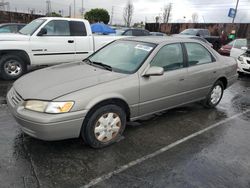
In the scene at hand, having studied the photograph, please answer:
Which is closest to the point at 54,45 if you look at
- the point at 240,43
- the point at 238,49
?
the point at 238,49

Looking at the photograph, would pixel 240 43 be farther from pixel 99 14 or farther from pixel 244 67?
pixel 99 14

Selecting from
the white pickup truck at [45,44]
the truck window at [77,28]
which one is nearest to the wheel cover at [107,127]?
the white pickup truck at [45,44]

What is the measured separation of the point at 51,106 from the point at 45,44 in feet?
16.8

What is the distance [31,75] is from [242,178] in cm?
343

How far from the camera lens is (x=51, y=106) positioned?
10.6 ft

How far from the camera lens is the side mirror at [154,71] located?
3.95 metres

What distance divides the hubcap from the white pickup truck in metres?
4.63

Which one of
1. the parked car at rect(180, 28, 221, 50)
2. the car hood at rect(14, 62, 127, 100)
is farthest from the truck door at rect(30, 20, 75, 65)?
the parked car at rect(180, 28, 221, 50)

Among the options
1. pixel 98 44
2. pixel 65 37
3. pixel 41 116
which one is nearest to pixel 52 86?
pixel 41 116

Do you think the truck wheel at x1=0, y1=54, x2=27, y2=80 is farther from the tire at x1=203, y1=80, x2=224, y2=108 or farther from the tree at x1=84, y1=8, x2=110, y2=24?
the tree at x1=84, y1=8, x2=110, y2=24

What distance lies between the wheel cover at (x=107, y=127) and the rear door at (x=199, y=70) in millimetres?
1751

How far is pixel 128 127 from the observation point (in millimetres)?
4594

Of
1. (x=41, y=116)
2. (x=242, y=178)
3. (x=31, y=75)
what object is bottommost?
(x=242, y=178)

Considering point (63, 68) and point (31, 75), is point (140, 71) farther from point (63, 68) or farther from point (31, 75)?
point (31, 75)
